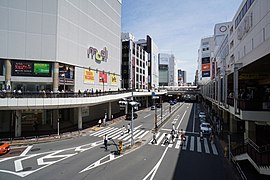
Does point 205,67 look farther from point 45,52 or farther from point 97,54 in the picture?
point 45,52

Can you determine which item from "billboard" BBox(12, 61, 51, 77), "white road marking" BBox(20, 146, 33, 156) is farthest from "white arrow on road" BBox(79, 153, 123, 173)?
"billboard" BBox(12, 61, 51, 77)

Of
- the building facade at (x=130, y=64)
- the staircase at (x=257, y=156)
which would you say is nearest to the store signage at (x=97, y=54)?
the building facade at (x=130, y=64)

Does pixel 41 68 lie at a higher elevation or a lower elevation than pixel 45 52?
lower

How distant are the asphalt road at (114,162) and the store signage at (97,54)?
19096mm

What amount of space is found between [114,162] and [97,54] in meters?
26.6

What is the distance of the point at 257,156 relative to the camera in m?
11.2

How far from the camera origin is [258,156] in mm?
11031

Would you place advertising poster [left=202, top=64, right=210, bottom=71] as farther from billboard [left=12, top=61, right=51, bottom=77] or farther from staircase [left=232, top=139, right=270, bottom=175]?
billboard [left=12, top=61, right=51, bottom=77]

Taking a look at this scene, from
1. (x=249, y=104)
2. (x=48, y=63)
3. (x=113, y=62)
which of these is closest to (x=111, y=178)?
(x=249, y=104)

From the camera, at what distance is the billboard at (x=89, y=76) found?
111ft

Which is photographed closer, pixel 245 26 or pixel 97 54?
pixel 245 26

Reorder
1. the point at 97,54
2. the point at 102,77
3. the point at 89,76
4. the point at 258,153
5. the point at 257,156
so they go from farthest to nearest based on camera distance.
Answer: the point at 102,77
the point at 97,54
the point at 89,76
the point at 257,156
the point at 258,153

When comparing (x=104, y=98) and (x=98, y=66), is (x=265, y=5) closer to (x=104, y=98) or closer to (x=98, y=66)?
(x=104, y=98)

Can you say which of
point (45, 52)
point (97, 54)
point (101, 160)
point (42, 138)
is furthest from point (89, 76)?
point (101, 160)
